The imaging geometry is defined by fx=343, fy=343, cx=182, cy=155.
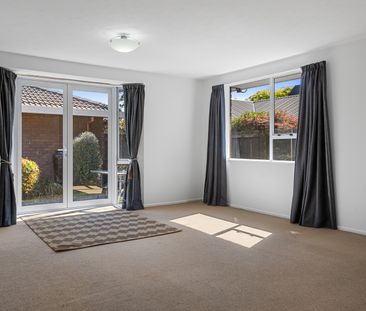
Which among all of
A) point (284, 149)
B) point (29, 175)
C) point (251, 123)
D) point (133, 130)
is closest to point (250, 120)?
point (251, 123)

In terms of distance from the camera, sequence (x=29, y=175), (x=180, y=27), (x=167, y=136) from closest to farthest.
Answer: (x=180, y=27), (x=29, y=175), (x=167, y=136)

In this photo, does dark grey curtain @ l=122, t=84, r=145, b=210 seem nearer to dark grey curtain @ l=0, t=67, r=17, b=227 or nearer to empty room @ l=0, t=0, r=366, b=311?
empty room @ l=0, t=0, r=366, b=311

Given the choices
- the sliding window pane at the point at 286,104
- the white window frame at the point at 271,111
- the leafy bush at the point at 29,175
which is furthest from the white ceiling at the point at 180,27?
the leafy bush at the point at 29,175

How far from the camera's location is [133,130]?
6160mm

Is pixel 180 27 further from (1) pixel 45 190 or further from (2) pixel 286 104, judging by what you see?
(1) pixel 45 190

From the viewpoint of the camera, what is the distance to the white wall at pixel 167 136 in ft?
20.9

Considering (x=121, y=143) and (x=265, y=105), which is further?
(x=121, y=143)

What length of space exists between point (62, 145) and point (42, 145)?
0.33m

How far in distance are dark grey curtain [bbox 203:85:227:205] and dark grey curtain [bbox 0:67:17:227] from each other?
3.42 meters

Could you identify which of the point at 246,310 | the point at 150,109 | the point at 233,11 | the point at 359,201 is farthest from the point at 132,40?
the point at 359,201

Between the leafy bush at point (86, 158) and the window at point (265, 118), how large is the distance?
254 centimetres

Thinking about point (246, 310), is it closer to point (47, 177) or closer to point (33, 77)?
point (47, 177)

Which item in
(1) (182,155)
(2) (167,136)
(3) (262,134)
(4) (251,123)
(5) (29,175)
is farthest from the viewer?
(1) (182,155)

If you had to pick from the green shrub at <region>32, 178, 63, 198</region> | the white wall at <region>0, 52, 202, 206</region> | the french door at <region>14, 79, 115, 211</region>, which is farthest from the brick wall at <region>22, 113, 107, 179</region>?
the white wall at <region>0, 52, 202, 206</region>
